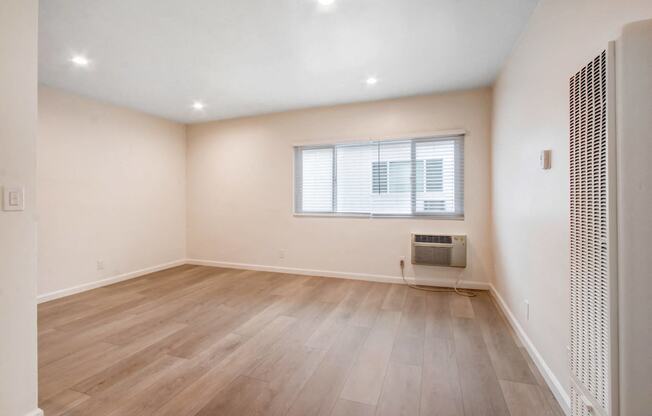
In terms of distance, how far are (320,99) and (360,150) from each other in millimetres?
894

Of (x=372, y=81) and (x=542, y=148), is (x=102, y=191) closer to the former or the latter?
(x=372, y=81)

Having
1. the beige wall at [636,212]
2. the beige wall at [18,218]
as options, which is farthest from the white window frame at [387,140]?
the beige wall at [18,218]

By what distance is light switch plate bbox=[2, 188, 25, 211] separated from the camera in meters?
1.31

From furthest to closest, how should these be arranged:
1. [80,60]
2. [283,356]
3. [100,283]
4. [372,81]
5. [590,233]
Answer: [100,283] < [372,81] < [80,60] < [283,356] < [590,233]

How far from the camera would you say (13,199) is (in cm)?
134

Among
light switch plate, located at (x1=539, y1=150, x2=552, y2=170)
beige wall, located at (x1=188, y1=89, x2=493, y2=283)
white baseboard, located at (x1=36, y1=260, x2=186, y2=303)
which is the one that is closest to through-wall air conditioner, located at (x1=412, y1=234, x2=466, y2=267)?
beige wall, located at (x1=188, y1=89, x2=493, y2=283)

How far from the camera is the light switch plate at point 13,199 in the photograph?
1308 millimetres

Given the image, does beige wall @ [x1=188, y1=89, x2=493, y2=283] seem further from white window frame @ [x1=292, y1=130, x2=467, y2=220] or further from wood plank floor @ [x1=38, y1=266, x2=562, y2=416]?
wood plank floor @ [x1=38, y1=266, x2=562, y2=416]

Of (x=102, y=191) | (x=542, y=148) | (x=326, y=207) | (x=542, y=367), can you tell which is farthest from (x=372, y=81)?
(x=102, y=191)

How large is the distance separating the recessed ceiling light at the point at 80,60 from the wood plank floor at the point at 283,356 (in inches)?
98.5

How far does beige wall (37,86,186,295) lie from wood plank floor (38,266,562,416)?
22.4 inches

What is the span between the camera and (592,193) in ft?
3.02

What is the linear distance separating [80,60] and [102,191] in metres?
1.77

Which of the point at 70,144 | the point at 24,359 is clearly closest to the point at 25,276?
the point at 24,359
